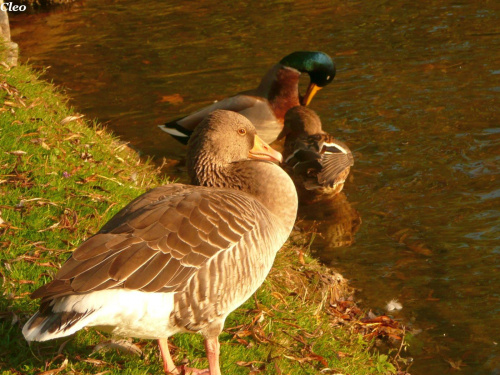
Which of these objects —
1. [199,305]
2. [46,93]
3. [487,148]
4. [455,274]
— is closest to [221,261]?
[199,305]

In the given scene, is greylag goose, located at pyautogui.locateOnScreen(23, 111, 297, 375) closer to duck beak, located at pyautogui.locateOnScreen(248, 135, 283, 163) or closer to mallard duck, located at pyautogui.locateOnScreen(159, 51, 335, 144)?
duck beak, located at pyautogui.locateOnScreen(248, 135, 283, 163)

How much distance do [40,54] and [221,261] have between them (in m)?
10.5

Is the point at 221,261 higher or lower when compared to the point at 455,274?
higher

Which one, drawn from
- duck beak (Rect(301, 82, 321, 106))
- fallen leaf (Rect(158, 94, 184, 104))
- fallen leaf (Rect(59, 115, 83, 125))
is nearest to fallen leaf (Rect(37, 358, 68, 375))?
fallen leaf (Rect(59, 115, 83, 125))

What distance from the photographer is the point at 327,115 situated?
10.2 metres

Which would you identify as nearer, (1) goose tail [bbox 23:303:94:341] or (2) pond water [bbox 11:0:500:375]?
(1) goose tail [bbox 23:303:94:341]

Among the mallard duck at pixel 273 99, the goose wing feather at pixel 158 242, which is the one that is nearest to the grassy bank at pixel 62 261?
the goose wing feather at pixel 158 242

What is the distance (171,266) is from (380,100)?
23.0 feet

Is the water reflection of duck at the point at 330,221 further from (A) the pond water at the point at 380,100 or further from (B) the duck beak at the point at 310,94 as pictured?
(B) the duck beak at the point at 310,94

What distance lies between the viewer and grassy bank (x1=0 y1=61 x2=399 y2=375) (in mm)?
4324

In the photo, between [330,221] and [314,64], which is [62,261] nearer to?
[330,221]

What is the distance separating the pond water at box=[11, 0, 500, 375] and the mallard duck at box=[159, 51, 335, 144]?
1.69 ft

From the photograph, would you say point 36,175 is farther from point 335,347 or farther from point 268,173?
point 335,347

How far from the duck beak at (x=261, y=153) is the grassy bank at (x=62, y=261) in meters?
1.00
